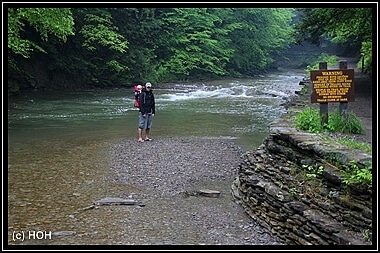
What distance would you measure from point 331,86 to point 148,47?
31.3 meters

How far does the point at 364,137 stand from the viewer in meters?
9.96

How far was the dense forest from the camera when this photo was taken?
30078mm

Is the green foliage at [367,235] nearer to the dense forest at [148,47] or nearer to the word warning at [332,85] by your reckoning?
the word warning at [332,85]

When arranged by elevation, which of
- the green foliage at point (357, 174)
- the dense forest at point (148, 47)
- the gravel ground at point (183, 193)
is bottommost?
the gravel ground at point (183, 193)

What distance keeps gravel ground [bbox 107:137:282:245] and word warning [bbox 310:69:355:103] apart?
278cm

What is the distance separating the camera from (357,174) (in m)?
6.39

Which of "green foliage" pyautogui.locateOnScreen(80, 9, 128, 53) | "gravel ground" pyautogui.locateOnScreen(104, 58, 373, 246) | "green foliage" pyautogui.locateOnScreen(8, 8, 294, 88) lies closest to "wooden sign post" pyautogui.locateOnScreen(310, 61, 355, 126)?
"gravel ground" pyautogui.locateOnScreen(104, 58, 373, 246)

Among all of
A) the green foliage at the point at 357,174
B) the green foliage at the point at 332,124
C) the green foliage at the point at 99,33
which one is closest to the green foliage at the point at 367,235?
the green foliage at the point at 357,174

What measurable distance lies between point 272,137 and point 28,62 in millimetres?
25110

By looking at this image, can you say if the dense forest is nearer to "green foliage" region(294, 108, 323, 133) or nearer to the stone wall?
"green foliage" region(294, 108, 323, 133)

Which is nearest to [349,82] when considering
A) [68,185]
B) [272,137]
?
[272,137]

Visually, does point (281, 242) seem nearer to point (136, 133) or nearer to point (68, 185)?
point (68, 185)

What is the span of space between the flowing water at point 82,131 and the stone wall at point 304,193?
10.0 feet

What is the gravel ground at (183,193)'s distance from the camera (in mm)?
7395
